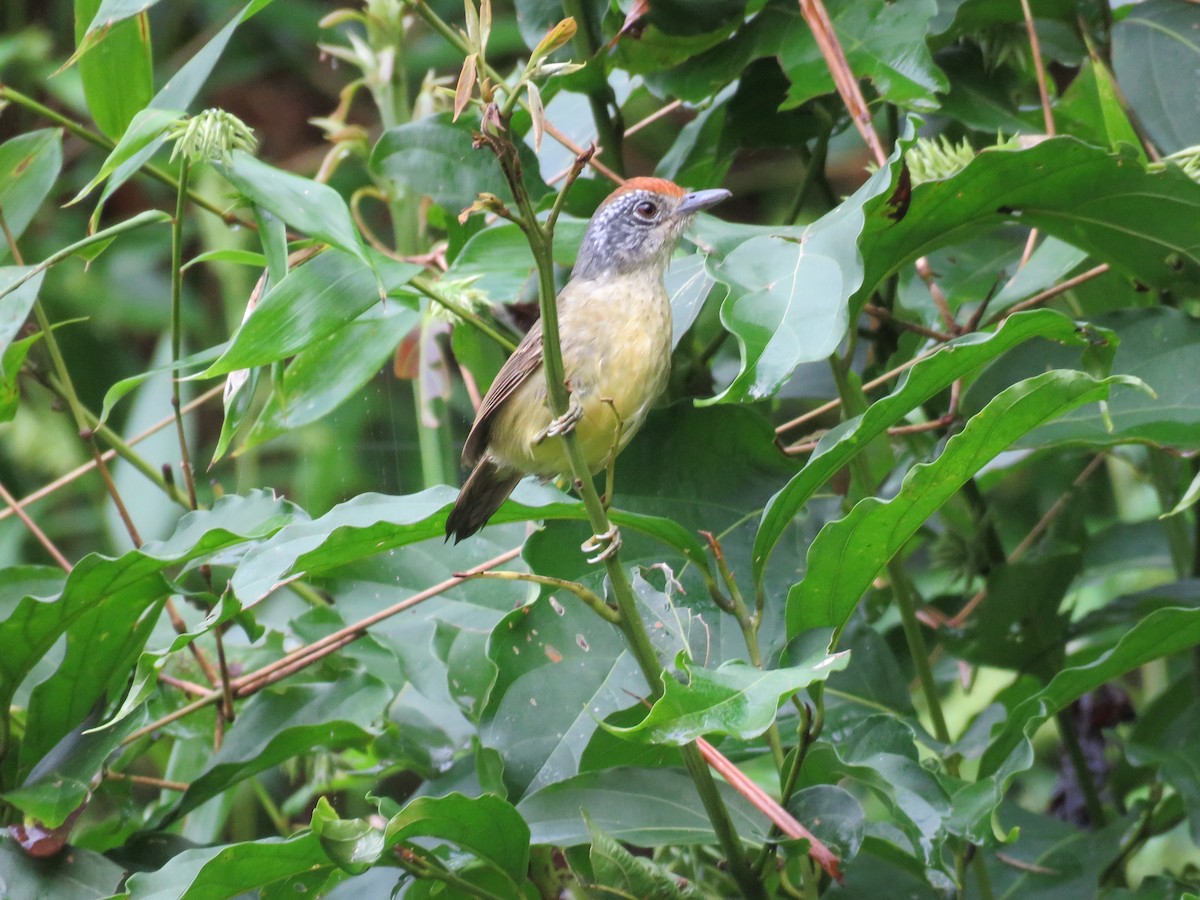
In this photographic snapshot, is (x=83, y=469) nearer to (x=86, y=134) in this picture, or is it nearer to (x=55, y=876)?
(x=86, y=134)

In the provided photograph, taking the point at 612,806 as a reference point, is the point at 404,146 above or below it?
above

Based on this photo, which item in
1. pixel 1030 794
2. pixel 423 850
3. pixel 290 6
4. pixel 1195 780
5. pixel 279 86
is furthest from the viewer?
pixel 279 86

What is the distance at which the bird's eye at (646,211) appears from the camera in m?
2.23

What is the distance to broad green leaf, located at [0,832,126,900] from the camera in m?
1.79

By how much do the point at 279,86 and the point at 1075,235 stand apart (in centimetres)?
534

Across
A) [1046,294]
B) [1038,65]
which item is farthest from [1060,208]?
[1038,65]

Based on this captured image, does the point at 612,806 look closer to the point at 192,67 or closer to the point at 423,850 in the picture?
the point at 423,850

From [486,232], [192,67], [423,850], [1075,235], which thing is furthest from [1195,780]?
[192,67]

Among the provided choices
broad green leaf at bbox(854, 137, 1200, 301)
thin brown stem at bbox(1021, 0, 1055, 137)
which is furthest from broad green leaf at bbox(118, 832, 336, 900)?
thin brown stem at bbox(1021, 0, 1055, 137)

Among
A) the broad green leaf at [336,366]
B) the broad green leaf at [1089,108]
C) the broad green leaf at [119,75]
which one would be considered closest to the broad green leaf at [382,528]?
the broad green leaf at [336,366]

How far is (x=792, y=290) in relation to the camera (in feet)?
5.04

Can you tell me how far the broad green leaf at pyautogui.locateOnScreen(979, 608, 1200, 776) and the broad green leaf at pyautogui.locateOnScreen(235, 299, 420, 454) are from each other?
1154mm

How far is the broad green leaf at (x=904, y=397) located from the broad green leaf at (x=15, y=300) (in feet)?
3.69

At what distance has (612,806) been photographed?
172cm
